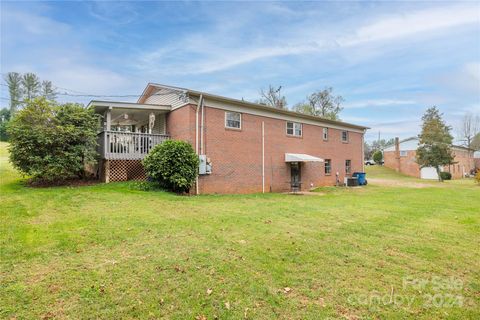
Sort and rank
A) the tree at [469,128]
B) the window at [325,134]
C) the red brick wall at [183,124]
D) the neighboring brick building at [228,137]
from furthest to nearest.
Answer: the tree at [469,128]
the window at [325,134]
the neighboring brick building at [228,137]
the red brick wall at [183,124]

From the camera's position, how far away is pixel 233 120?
48.0 feet

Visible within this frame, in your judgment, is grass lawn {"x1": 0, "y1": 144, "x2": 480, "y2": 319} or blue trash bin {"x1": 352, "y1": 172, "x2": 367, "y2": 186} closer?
grass lawn {"x1": 0, "y1": 144, "x2": 480, "y2": 319}

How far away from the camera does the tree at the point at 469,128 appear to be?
1977 inches

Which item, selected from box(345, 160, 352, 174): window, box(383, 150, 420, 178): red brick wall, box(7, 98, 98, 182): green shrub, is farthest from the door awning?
box(383, 150, 420, 178): red brick wall

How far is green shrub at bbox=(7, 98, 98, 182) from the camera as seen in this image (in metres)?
10.9

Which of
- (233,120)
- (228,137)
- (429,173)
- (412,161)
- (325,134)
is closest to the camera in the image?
(228,137)

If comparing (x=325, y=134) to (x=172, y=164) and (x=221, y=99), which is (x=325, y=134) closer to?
(x=221, y=99)

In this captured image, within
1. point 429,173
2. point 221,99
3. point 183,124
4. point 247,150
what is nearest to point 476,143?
point 429,173

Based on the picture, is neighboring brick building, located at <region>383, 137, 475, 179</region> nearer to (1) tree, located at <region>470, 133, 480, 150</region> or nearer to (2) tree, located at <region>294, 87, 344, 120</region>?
(2) tree, located at <region>294, 87, 344, 120</region>

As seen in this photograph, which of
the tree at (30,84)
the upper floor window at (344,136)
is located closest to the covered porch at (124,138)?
the upper floor window at (344,136)

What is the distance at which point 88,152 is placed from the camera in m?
12.2

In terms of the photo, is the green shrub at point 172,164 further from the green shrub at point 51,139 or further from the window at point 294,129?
the window at point 294,129

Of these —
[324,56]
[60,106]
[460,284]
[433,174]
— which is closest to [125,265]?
[460,284]

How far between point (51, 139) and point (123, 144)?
279cm
